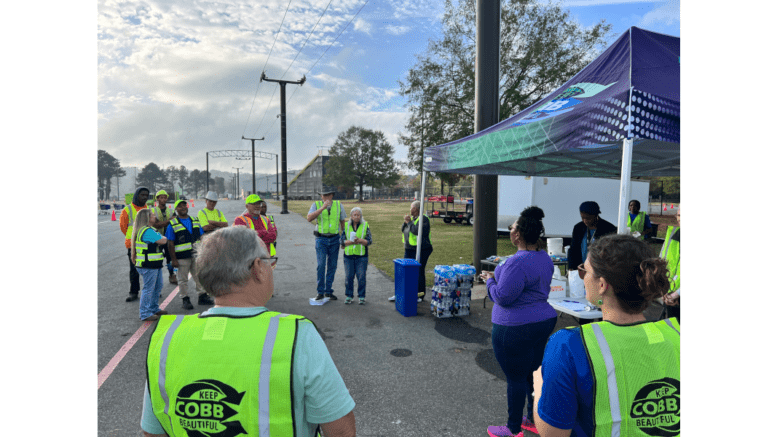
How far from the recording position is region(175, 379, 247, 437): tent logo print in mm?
1255

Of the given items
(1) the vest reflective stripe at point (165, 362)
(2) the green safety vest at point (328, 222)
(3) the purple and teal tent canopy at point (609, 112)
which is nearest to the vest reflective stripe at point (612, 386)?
(1) the vest reflective stripe at point (165, 362)

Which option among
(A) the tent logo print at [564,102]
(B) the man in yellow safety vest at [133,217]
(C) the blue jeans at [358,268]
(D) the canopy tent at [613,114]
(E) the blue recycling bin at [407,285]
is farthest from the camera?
(C) the blue jeans at [358,268]

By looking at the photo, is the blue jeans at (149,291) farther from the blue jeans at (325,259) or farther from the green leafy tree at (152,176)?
the green leafy tree at (152,176)

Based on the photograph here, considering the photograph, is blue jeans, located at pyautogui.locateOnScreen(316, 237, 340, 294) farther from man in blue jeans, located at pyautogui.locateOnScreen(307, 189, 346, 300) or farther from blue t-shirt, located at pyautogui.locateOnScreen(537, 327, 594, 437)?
blue t-shirt, located at pyautogui.locateOnScreen(537, 327, 594, 437)

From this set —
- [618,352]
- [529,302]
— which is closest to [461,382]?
[529,302]

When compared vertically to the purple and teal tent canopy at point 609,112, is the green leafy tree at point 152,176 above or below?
above

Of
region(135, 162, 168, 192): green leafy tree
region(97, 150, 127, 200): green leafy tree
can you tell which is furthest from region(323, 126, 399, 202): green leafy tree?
region(135, 162, 168, 192): green leafy tree

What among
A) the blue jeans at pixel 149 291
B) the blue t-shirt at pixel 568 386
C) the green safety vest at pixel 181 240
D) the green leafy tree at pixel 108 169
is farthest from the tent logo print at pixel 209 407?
the green leafy tree at pixel 108 169

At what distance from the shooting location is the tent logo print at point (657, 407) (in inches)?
52.3

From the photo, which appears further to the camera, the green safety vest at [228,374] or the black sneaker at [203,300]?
the black sneaker at [203,300]

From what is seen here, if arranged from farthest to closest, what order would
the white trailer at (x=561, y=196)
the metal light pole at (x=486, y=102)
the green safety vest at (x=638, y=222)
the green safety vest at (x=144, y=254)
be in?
the white trailer at (x=561, y=196), the green safety vest at (x=638, y=222), the metal light pole at (x=486, y=102), the green safety vest at (x=144, y=254)

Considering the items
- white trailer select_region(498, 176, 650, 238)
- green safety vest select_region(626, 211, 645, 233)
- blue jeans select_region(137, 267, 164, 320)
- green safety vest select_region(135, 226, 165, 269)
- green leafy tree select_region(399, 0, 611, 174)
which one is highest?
green leafy tree select_region(399, 0, 611, 174)

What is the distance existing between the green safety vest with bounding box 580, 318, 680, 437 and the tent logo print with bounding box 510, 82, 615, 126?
3236 mm

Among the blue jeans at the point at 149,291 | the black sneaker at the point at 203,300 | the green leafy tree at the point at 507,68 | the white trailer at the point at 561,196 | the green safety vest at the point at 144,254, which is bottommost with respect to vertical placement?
the black sneaker at the point at 203,300
